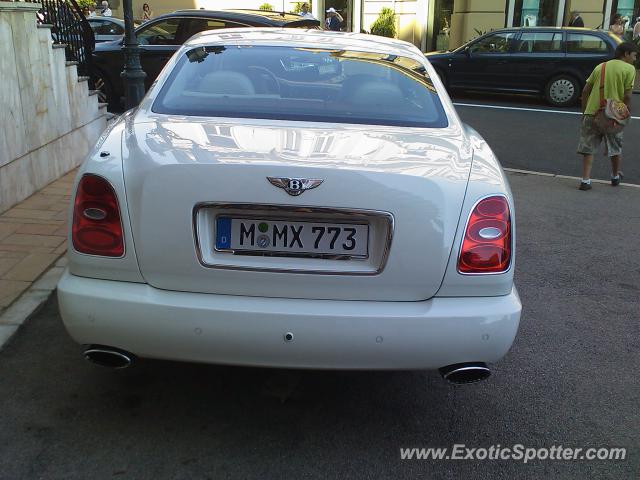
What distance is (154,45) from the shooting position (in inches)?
464

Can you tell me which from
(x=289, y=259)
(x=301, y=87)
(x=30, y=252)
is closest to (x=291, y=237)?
(x=289, y=259)

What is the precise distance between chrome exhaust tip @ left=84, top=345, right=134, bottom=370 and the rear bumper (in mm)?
53

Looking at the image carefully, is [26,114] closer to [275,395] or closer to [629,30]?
[275,395]

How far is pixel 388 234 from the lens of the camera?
267cm

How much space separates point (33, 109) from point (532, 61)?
12.2 metres

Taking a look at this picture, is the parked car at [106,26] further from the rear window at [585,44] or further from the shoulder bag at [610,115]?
the shoulder bag at [610,115]

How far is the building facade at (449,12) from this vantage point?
74.9 feet

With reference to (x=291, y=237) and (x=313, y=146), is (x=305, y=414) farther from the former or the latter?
(x=313, y=146)

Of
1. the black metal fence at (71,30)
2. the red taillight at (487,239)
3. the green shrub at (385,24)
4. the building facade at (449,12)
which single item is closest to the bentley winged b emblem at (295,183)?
the red taillight at (487,239)

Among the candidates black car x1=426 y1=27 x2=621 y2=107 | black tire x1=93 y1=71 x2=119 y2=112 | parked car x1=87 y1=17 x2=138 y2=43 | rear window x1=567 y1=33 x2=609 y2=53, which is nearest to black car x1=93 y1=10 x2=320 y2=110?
black tire x1=93 y1=71 x2=119 y2=112

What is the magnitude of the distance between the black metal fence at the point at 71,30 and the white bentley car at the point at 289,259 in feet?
18.8

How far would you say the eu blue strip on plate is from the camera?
8.80ft

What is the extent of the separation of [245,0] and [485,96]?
51.6 ft

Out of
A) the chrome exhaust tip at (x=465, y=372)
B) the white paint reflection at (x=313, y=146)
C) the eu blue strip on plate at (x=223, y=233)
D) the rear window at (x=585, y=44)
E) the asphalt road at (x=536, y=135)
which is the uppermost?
the white paint reflection at (x=313, y=146)
